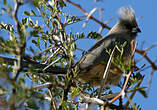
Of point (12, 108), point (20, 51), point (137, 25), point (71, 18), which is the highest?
point (137, 25)

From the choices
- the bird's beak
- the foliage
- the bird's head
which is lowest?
the foliage

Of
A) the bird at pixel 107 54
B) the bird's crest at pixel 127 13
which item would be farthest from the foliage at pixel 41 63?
the bird's crest at pixel 127 13

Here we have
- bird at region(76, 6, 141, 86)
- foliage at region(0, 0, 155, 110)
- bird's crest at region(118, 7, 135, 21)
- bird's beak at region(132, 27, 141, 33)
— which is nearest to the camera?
foliage at region(0, 0, 155, 110)

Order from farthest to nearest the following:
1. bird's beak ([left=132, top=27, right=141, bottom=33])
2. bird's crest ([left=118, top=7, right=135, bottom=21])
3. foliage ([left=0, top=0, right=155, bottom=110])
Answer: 1. bird's beak ([left=132, top=27, right=141, bottom=33])
2. bird's crest ([left=118, top=7, right=135, bottom=21])
3. foliage ([left=0, top=0, right=155, bottom=110])

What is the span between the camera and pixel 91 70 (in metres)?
3.28

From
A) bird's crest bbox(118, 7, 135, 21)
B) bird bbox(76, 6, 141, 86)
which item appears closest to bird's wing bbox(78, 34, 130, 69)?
bird bbox(76, 6, 141, 86)

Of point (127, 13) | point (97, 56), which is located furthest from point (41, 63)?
point (127, 13)

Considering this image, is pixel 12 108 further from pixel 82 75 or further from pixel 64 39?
pixel 82 75

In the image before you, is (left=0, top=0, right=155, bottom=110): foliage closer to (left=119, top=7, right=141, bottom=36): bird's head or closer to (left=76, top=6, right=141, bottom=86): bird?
(left=76, top=6, right=141, bottom=86): bird

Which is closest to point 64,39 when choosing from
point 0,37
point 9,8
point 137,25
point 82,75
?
point 0,37

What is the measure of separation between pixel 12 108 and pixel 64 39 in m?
1.15

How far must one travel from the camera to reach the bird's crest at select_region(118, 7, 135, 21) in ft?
12.5

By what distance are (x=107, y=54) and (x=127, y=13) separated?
3.02 ft

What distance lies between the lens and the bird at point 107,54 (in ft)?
10.4
